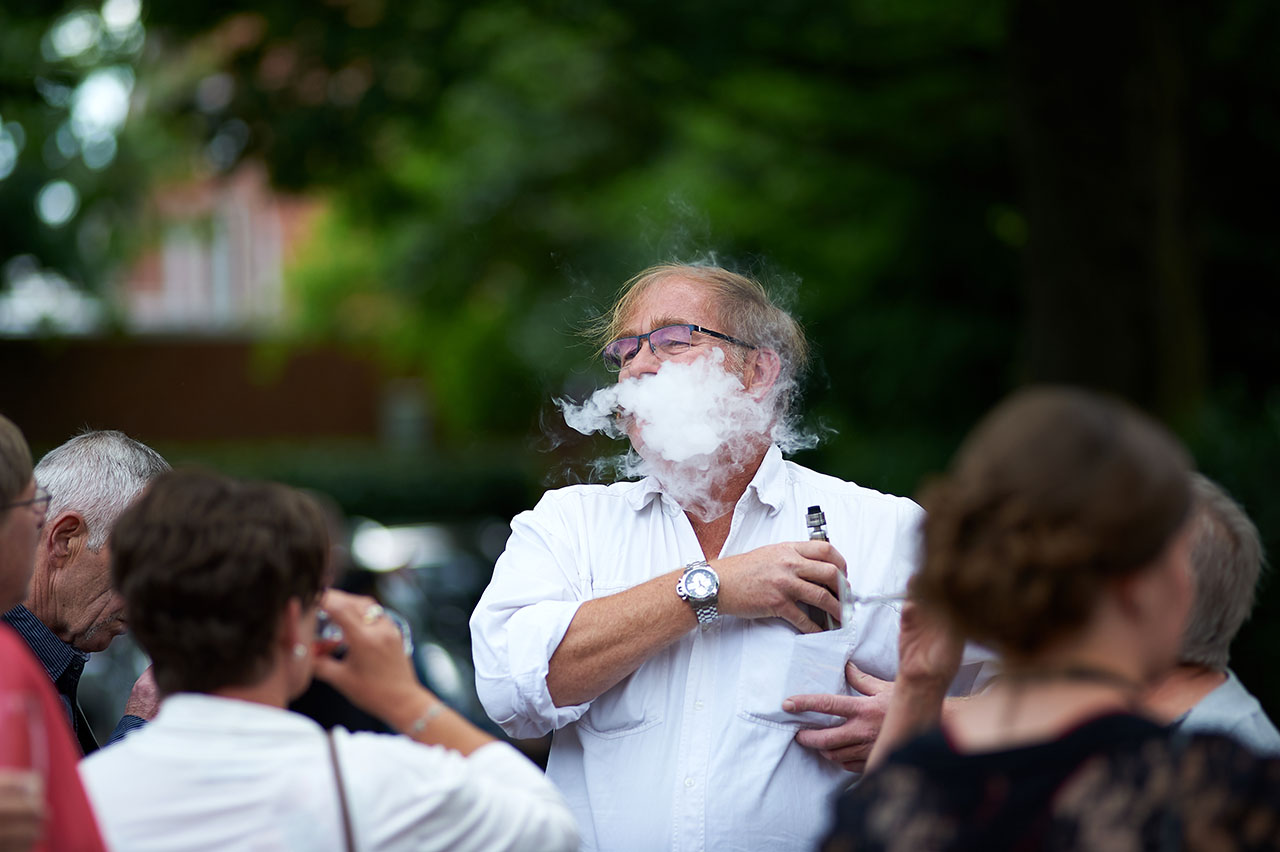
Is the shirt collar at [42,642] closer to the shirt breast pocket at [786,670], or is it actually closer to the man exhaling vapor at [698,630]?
the man exhaling vapor at [698,630]

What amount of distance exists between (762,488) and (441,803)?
3.75ft

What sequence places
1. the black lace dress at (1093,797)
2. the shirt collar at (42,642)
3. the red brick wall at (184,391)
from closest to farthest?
the black lace dress at (1093,797) < the shirt collar at (42,642) < the red brick wall at (184,391)

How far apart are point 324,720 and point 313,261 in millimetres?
15816

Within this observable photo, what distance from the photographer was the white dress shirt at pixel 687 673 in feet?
8.21

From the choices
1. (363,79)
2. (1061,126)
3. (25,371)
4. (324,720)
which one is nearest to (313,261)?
(25,371)

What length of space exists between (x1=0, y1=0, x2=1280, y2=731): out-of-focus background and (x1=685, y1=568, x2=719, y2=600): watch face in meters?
0.72

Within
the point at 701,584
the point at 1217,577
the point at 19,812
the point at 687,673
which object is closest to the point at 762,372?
the point at 701,584

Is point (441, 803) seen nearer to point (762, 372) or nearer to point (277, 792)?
point (277, 792)

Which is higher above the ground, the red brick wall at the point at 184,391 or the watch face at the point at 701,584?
the watch face at the point at 701,584

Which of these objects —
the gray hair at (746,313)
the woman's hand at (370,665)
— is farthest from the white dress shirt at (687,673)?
the woman's hand at (370,665)

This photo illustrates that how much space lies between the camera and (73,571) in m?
2.77

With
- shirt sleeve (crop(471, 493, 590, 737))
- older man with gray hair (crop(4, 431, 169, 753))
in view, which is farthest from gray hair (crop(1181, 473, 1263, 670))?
older man with gray hair (crop(4, 431, 169, 753))

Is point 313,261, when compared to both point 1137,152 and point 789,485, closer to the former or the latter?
point 1137,152

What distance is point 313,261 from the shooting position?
1853 cm
